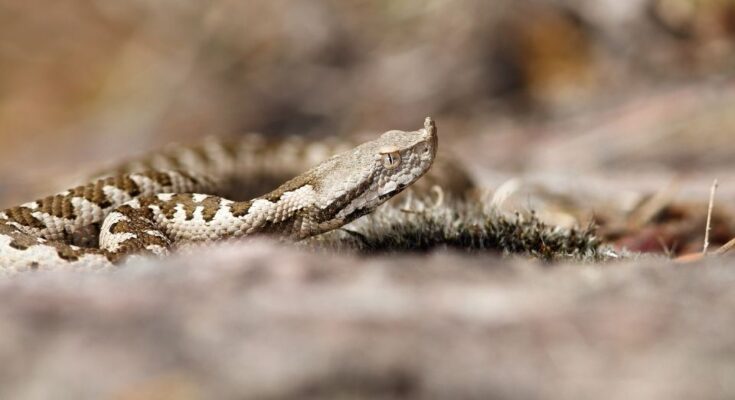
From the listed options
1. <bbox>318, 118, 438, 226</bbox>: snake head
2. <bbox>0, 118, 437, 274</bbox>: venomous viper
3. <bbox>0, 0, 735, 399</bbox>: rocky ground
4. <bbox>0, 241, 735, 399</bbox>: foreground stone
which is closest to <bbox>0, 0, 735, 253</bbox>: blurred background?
<bbox>0, 0, 735, 399</bbox>: rocky ground

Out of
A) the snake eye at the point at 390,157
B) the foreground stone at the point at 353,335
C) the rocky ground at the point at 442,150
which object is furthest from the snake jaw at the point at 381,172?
the foreground stone at the point at 353,335

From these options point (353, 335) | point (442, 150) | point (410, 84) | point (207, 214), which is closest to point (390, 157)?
→ point (207, 214)

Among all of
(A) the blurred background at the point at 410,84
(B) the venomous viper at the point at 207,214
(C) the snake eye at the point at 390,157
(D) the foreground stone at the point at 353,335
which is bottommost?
(D) the foreground stone at the point at 353,335

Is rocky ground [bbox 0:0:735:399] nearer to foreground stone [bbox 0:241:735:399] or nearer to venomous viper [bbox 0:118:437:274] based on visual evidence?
foreground stone [bbox 0:241:735:399]

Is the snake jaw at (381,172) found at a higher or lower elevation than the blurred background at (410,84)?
lower

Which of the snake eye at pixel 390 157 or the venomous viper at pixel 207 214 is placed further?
the snake eye at pixel 390 157

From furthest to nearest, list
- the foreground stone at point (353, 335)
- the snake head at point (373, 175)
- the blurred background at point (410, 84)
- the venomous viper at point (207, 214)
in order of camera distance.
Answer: the blurred background at point (410, 84) → the snake head at point (373, 175) → the venomous viper at point (207, 214) → the foreground stone at point (353, 335)

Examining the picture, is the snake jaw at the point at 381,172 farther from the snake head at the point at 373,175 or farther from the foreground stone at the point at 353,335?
the foreground stone at the point at 353,335
